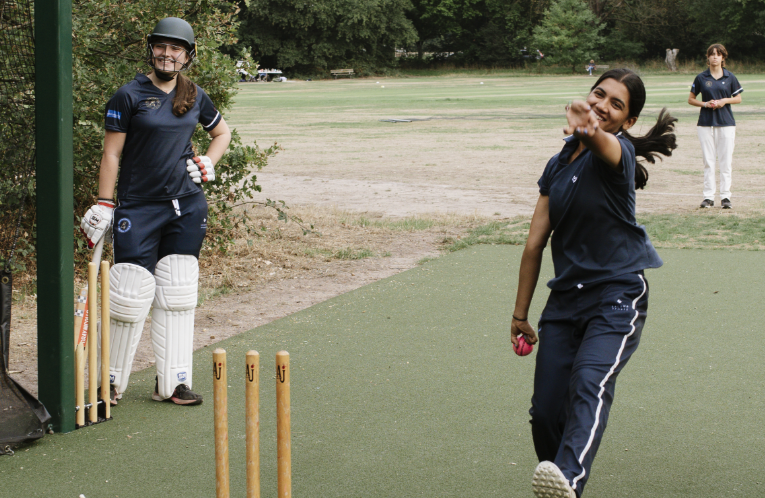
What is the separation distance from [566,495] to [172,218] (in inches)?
108

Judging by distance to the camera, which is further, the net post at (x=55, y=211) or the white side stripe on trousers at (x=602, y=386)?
the net post at (x=55, y=211)

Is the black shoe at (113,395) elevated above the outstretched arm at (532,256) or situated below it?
below

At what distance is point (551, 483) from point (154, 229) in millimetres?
2705

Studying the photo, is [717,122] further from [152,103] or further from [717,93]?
[152,103]

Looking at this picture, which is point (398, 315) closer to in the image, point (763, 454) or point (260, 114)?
point (763, 454)

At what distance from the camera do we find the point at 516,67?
2933 inches

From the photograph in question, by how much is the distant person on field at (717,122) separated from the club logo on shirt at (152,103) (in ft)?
28.4

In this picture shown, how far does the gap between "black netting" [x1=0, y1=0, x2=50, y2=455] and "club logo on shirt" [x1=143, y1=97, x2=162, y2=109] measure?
61cm

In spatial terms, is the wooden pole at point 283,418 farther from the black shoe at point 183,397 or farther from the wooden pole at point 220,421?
the black shoe at point 183,397

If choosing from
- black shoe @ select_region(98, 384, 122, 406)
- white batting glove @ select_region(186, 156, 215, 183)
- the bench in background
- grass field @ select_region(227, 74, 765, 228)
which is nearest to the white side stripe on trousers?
white batting glove @ select_region(186, 156, 215, 183)

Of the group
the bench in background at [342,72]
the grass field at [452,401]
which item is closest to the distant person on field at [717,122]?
the grass field at [452,401]

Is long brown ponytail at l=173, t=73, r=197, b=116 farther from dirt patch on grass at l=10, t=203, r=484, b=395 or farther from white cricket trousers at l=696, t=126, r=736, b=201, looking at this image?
white cricket trousers at l=696, t=126, r=736, b=201

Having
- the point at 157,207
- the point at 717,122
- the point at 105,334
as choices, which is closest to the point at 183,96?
the point at 157,207

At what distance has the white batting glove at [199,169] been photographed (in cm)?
464
